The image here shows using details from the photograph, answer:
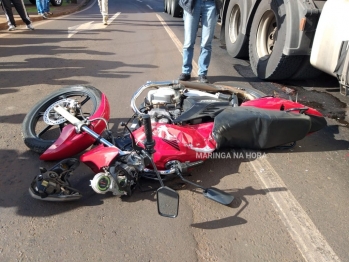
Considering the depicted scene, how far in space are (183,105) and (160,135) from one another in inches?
24.6

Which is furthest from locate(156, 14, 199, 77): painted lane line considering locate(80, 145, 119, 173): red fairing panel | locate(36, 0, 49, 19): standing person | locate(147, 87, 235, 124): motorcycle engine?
locate(36, 0, 49, 19): standing person

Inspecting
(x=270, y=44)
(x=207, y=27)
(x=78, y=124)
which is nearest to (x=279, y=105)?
(x=78, y=124)

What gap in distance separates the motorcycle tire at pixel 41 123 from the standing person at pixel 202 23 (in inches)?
75.5

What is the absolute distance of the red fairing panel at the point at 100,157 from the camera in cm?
236

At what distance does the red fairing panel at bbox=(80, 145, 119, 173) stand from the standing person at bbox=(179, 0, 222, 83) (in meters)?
2.65

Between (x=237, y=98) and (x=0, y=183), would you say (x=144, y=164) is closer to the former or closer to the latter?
(x=0, y=183)

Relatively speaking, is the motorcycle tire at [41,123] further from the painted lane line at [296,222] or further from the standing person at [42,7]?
the standing person at [42,7]

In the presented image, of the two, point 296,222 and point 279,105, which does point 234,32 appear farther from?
point 296,222

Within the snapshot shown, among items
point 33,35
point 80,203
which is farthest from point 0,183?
point 33,35

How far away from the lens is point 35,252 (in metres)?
1.94

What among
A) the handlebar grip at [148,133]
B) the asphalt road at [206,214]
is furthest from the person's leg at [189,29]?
the handlebar grip at [148,133]

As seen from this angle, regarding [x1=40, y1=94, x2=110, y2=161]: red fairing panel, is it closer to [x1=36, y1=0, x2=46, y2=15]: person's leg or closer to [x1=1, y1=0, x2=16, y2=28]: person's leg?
[x1=1, y1=0, x2=16, y2=28]: person's leg

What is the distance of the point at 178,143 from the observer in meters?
2.58

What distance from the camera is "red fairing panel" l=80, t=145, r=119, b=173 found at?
236cm
